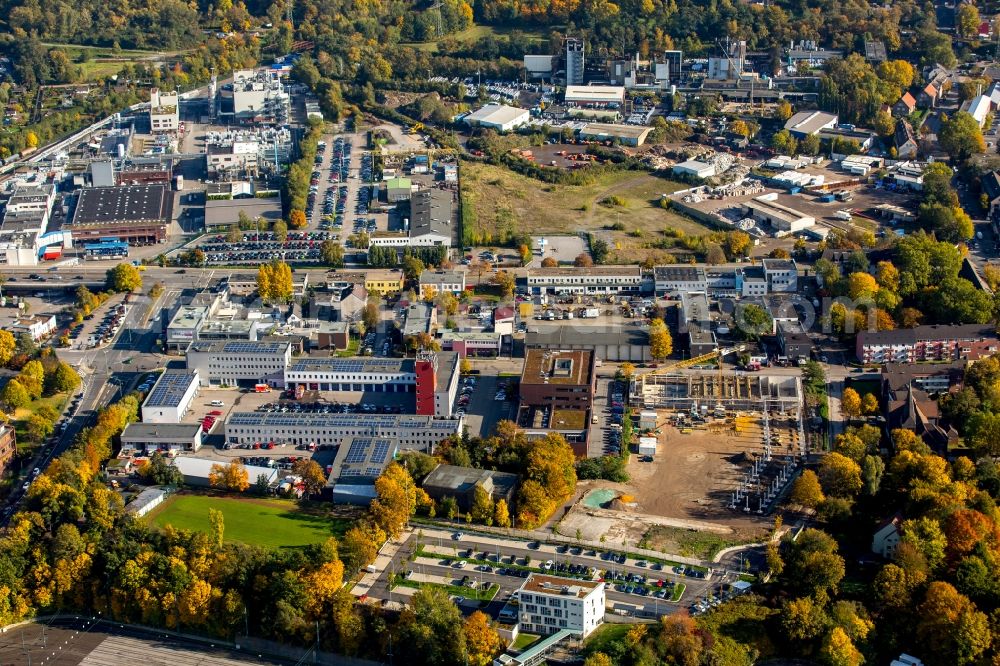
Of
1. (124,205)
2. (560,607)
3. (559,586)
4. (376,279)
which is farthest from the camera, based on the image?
(124,205)

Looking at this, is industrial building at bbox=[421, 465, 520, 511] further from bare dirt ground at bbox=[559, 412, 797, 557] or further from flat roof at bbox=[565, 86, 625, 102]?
flat roof at bbox=[565, 86, 625, 102]

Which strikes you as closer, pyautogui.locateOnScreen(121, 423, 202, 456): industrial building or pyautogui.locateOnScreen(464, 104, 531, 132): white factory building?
pyautogui.locateOnScreen(121, 423, 202, 456): industrial building

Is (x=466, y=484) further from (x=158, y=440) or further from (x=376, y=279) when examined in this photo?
(x=376, y=279)

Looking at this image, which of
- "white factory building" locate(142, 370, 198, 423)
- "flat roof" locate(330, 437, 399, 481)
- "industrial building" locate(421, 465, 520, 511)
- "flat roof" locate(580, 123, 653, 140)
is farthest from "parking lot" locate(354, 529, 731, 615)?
"flat roof" locate(580, 123, 653, 140)

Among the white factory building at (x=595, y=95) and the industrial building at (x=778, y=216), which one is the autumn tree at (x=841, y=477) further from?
the white factory building at (x=595, y=95)

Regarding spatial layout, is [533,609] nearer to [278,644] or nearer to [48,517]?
[278,644]

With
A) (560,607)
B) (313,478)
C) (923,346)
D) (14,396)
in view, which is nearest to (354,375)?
(313,478)

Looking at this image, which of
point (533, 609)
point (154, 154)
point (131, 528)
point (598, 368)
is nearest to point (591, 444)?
point (598, 368)
